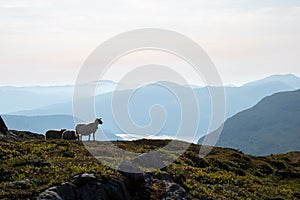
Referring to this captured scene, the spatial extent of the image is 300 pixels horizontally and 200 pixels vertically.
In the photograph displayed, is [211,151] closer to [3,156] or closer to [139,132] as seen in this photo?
[139,132]

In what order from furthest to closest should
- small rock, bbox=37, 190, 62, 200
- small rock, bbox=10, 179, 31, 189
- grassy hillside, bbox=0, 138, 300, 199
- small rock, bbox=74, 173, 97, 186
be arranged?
grassy hillside, bbox=0, 138, 300, 199 < small rock, bbox=74, 173, 97, 186 < small rock, bbox=10, 179, 31, 189 < small rock, bbox=37, 190, 62, 200

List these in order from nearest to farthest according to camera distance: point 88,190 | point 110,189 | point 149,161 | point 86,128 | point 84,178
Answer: point 88,190 < point 84,178 < point 110,189 < point 149,161 < point 86,128

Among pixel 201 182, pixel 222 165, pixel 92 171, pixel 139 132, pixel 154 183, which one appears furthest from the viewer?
pixel 222 165

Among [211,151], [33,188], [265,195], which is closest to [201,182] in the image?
[265,195]

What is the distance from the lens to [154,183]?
29.8m

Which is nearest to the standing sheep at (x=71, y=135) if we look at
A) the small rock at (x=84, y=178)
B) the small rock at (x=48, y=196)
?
the small rock at (x=84, y=178)

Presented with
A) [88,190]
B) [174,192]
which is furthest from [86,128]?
[88,190]

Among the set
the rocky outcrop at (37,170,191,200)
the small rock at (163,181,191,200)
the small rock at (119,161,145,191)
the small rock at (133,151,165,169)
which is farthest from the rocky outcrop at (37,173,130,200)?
the small rock at (133,151,165,169)

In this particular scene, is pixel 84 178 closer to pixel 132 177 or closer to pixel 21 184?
pixel 21 184

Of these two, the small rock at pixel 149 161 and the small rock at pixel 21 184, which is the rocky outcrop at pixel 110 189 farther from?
the small rock at pixel 149 161

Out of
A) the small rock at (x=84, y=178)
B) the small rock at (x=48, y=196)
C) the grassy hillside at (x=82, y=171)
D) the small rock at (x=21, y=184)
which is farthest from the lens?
the grassy hillside at (x=82, y=171)

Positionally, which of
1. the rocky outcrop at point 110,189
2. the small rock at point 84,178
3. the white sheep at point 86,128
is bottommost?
the rocky outcrop at point 110,189

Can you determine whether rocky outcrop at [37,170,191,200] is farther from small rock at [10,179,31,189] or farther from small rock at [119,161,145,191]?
small rock at [10,179,31,189]

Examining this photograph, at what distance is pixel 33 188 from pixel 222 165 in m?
29.0
